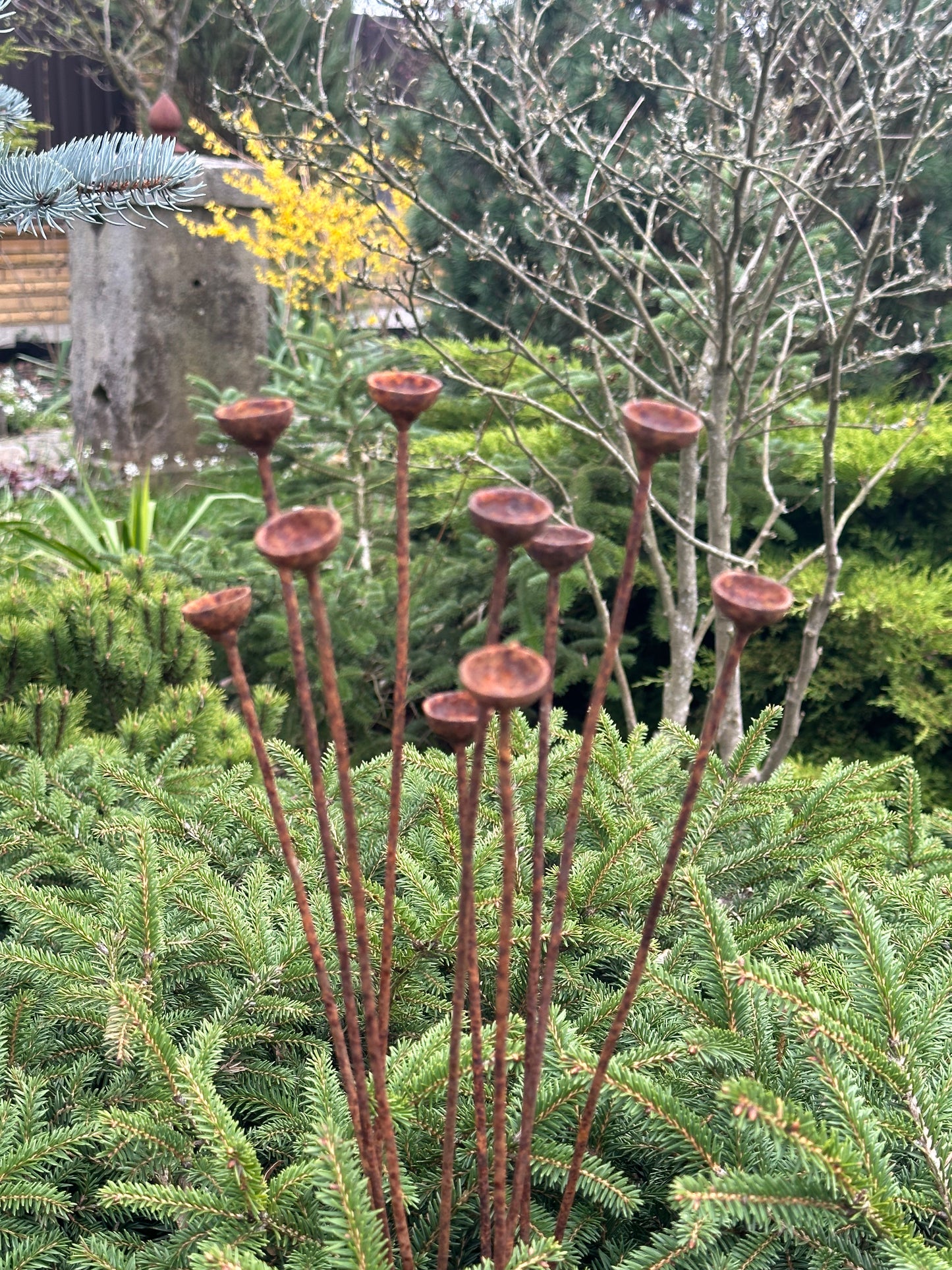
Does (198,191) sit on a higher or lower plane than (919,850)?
higher

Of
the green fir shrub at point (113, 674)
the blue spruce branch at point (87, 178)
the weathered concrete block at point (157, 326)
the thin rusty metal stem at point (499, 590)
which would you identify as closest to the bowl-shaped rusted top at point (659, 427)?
the thin rusty metal stem at point (499, 590)

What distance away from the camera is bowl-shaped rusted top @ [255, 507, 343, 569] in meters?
0.55

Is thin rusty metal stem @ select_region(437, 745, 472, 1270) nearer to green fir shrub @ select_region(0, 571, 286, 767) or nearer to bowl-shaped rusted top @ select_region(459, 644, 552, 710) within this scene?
bowl-shaped rusted top @ select_region(459, 644, 552, 710)

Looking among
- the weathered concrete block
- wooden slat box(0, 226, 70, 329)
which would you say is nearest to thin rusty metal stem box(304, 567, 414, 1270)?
the weathered concrete block

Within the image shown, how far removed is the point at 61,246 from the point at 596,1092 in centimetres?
1063

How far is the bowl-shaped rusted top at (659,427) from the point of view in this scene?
0.59 meters

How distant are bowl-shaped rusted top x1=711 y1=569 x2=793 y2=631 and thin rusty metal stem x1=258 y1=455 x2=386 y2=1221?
248 mm

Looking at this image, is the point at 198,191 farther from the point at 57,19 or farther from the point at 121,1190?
the point at 57,19

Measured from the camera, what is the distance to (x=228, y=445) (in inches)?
229

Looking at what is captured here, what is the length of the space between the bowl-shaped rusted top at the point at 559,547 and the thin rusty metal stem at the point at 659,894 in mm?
109

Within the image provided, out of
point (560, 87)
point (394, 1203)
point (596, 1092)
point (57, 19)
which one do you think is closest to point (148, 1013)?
point (394, 1203)

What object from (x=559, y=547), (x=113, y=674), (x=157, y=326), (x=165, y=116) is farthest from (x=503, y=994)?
(x=157, y=326)

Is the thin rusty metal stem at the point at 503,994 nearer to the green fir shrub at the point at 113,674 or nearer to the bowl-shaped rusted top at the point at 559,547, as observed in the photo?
the bowl-shaped rusted top at the point at 559,547

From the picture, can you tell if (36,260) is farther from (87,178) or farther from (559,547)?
(559,547)
